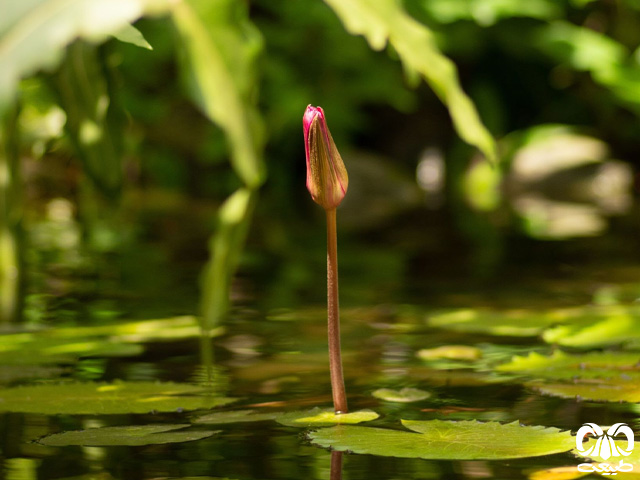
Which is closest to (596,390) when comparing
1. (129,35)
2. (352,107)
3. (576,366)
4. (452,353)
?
(576,366)

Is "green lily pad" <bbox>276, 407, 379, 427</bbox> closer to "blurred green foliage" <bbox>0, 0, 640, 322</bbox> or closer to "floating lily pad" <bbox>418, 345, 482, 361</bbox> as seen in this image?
"floating lily pad" <bbox>418, 345, 482, 361</bbox>

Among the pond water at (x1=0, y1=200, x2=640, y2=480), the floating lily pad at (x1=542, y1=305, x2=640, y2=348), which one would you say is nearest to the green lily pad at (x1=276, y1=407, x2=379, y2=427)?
the pond water at (x1=0, y1=200, x2=640, y2=480)

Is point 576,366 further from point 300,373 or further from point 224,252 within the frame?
point 224,252

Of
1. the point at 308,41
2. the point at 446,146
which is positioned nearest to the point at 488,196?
the point at 446,146

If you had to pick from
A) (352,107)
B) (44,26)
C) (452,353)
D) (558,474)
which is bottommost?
(558,474)

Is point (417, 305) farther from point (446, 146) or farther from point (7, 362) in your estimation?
point (446, 146)

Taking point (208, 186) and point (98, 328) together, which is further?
point (208, 186)
